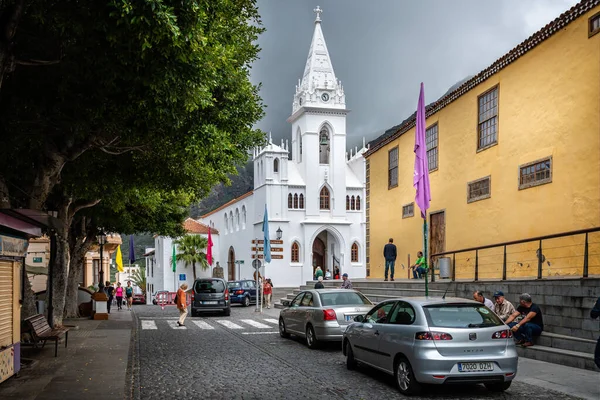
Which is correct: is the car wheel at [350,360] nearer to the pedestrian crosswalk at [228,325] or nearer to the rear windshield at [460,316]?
the rear windshield at [460,316]

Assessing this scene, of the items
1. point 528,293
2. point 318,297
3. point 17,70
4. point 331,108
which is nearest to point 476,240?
point 528,293

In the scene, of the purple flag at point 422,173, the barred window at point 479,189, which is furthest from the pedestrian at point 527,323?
the barred window at point 479,189

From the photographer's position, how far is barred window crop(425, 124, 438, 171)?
23406 mm

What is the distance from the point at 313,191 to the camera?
56.9m

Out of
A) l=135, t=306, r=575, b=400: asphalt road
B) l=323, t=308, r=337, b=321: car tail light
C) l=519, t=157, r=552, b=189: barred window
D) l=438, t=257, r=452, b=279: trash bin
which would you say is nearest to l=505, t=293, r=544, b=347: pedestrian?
l=135, t=306, r=575, b=400: asphalt road

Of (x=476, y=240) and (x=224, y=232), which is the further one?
(x=224, y=232)

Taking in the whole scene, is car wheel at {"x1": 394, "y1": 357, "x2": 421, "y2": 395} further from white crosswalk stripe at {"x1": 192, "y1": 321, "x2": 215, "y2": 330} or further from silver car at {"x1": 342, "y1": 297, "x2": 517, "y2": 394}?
white crosswalk stripe at {"x1": 192, "y1": 321, "x2": 215, "y2": 330}

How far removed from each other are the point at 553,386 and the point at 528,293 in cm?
Result: 448

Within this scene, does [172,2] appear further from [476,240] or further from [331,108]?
[331,108]

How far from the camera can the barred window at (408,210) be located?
2538 cm

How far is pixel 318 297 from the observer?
14711mm

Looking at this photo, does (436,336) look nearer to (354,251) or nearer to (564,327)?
(564,327)

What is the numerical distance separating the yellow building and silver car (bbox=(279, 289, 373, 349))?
17.8 ft

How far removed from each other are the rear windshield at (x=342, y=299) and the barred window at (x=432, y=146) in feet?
33.4
